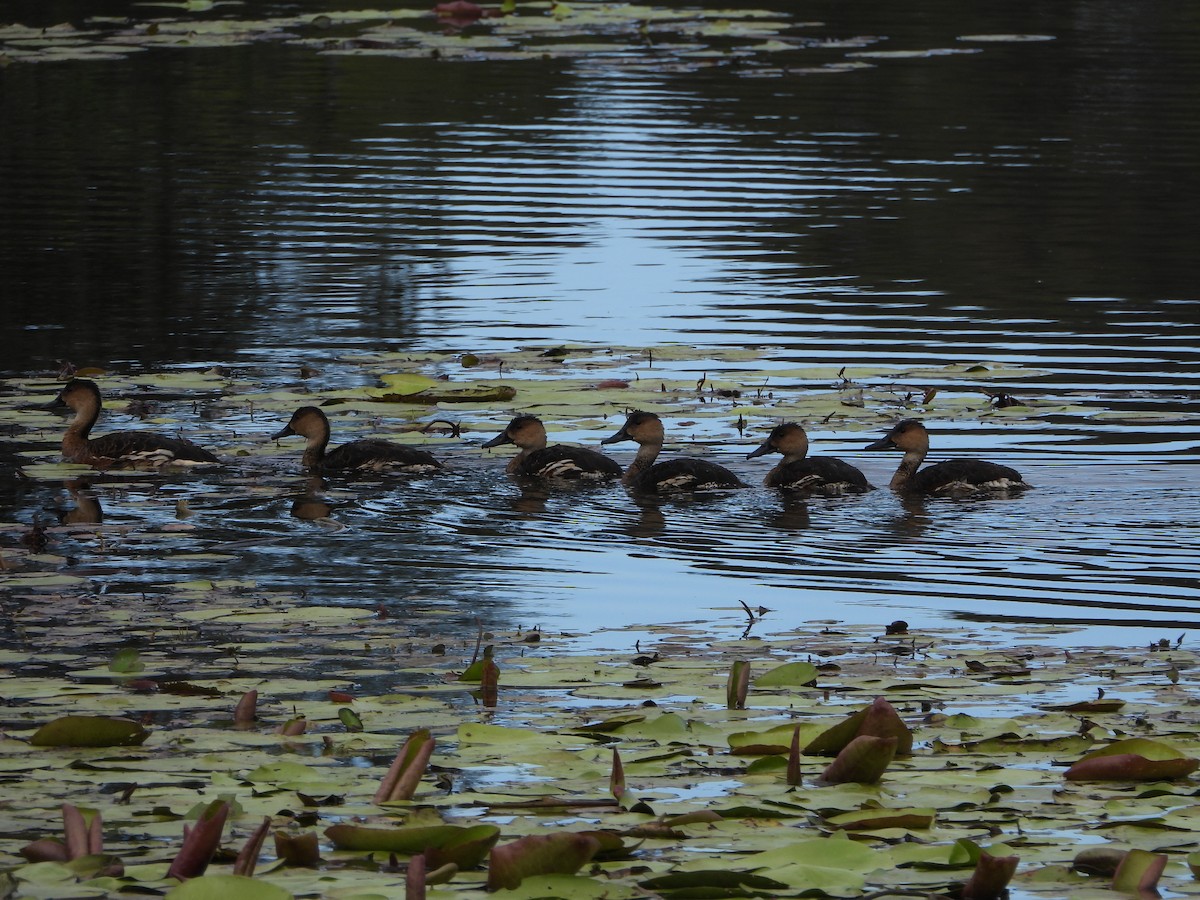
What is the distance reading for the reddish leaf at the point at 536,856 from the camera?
15.5ft

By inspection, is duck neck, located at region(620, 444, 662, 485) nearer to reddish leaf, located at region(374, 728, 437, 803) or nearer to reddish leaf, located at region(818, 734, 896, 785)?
reddish leaf, located at region(818, 734, 896, 785)

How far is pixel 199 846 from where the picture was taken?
4723 mm

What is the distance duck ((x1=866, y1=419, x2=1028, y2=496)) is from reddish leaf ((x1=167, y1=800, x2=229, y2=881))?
6010mm

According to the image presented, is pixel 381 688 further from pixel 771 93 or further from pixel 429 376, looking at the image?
pixel 771 93

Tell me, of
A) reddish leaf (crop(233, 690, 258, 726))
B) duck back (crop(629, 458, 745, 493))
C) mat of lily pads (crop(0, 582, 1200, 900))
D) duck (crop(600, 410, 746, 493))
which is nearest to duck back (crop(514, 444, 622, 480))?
duck (crop(600, 410, 746, 493))

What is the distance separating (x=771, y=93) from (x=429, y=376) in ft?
51.7

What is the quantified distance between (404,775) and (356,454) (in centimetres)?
546

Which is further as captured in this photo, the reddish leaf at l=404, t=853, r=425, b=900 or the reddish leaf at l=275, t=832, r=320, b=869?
the reddish leaf at l=275, t=832, r=320, b=869

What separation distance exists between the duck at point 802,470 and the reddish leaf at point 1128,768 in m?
4.81

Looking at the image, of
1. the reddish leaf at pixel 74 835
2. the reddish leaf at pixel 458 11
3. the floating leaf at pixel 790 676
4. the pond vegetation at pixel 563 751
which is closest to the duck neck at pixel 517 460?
the pond vegetation at pixel 563 751

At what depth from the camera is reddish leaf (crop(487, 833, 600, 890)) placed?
473cm

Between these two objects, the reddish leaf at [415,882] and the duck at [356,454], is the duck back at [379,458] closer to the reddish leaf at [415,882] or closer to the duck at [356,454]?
the duck at [356,454]

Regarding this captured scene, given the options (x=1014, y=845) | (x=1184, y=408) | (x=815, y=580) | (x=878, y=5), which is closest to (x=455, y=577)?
(x=815, y=580)

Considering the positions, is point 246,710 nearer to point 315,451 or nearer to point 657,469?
point 657,469
